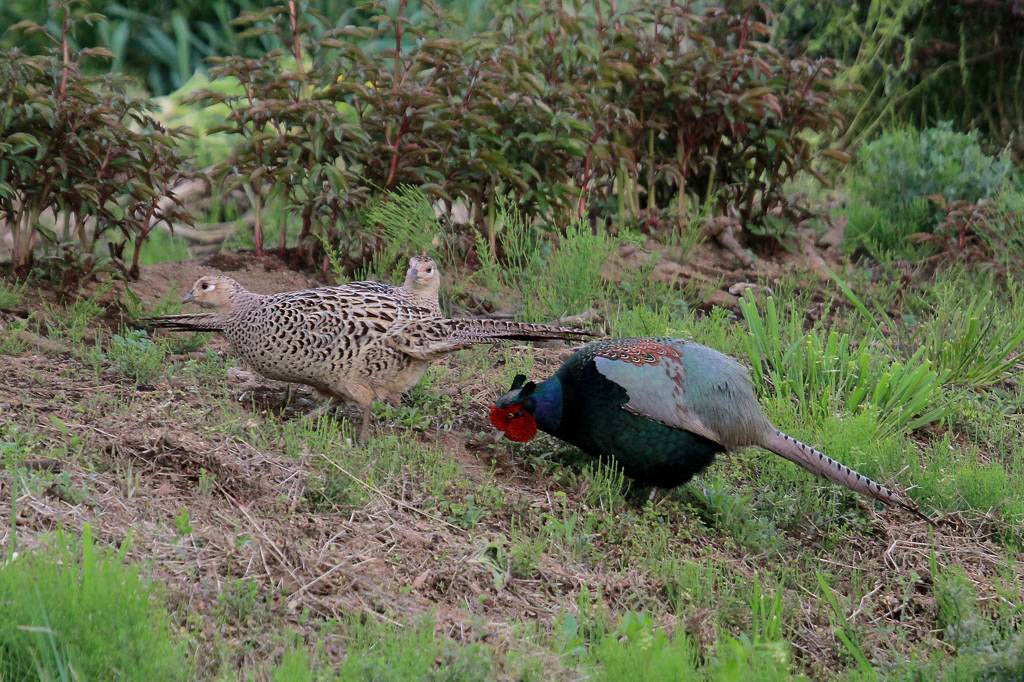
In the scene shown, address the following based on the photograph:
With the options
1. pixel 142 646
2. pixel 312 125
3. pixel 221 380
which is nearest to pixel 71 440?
pixel 221 380

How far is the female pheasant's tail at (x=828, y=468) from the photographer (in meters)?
4.33

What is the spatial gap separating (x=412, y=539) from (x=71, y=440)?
3.95 ft

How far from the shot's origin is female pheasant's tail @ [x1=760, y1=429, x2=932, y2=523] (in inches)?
171

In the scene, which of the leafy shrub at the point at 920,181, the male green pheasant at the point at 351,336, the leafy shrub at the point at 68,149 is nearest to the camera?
the male green pheasant at the point at 351,336

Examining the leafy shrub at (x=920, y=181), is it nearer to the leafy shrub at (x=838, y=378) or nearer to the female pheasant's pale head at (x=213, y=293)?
the leafy shrub at (x=838, y=378)

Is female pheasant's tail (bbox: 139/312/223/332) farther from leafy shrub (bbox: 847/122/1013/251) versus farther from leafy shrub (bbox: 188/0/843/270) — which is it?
leafy shrub (bbox: 847/122/1013/251)

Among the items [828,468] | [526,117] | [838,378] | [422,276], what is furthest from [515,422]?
[526,117]

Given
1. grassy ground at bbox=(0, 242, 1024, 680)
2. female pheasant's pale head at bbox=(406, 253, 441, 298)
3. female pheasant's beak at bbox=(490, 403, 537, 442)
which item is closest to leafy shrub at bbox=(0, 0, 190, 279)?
grassy ground at bbox=(0, 242, 1024, 680)

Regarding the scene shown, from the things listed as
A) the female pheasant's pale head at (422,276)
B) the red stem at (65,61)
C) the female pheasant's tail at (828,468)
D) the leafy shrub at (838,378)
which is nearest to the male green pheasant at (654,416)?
the female pheasant's tail at (828,468)

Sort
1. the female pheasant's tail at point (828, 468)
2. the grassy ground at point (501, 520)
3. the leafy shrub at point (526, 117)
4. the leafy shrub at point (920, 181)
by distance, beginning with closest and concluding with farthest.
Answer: the grassy ground at point (501, 520)
the female pheasant's tail at point (828, 468)
the leafy shrub at point (526, 117)
the leafy shrub at point (920, 181)

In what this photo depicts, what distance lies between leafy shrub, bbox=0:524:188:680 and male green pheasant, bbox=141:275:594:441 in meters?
1.54

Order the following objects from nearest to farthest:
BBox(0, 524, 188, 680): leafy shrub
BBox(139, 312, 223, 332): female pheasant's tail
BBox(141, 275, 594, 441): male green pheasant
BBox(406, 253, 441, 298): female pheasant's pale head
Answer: BBox(0, 524, 188, 680): leafy shrub, BBox(141, 275, 594, 441): male green pheasant, BBox(139, 312, 223, 332): female pheasant's tail, BBox(406, 253, 441, 298): female pheasant's pale head

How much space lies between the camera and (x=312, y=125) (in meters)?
5.63

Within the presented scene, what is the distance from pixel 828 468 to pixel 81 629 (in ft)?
8.68
